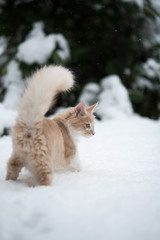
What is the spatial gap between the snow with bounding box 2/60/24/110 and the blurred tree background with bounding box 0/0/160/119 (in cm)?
8

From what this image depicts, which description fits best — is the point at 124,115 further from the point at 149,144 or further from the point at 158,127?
the point at 149,144

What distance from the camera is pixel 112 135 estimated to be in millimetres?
3406

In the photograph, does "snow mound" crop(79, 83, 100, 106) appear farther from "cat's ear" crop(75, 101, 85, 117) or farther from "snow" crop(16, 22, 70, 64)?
"cat's ear" crop(75, 101, 85, 117)

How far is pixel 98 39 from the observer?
4.80 metres

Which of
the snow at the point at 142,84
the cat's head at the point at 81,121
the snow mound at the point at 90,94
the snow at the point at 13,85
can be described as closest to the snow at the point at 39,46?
the snow at the point at 13,85

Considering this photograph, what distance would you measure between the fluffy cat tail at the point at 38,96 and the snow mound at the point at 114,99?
2.97 m

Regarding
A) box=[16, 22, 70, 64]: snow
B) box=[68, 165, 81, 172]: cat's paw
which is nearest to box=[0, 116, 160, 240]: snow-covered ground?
box=[68, 165, 81, 172]: cat's paw

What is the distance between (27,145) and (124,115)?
3.27 meters

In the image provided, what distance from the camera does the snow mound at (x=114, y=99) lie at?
14.8 feet

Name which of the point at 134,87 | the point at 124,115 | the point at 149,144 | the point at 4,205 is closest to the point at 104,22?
the point at 134,87

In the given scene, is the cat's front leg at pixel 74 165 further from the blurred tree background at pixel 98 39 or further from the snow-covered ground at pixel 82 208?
the blurred tree background at pixel 98 39

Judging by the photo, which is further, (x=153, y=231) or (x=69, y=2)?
(x=69, y=2)

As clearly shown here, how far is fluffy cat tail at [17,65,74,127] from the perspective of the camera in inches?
58.4

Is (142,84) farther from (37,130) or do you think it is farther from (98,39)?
(37,130)
